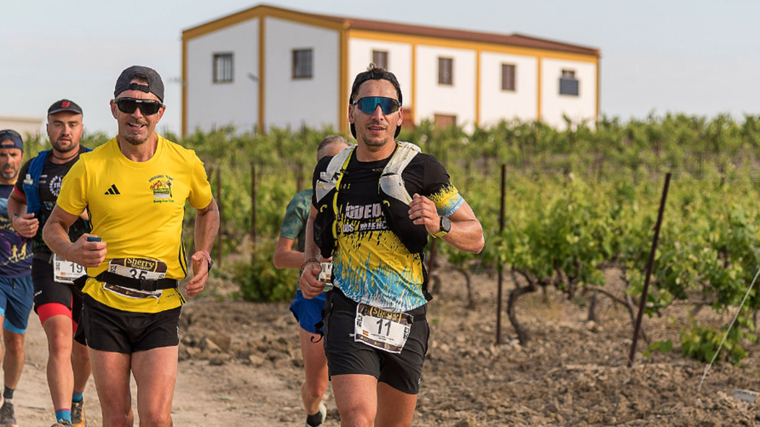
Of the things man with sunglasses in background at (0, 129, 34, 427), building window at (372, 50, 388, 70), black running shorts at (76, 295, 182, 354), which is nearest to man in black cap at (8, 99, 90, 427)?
man with sunglasses in background at (0, 129, 34, 427)

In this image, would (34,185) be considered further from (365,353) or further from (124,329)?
(365,353)

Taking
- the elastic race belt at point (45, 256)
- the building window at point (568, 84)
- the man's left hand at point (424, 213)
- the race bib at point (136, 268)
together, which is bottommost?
the elastic race belt at point (45, 256)

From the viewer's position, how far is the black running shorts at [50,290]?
5.10 meters

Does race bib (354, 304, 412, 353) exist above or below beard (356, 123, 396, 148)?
below

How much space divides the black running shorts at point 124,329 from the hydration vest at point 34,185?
153 cm

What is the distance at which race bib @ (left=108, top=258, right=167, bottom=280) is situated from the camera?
3.70 m

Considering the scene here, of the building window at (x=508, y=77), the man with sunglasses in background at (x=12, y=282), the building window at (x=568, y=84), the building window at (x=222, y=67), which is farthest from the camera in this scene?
the building window at (x=568, y=84)

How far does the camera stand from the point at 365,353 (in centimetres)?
350

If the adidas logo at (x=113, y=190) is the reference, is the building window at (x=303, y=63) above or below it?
above

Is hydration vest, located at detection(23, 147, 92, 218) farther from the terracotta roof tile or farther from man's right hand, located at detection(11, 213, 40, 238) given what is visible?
the terracotta roof tile

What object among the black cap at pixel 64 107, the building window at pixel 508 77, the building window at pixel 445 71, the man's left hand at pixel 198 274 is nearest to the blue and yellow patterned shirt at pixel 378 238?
the man's left hand at pixel 198 274

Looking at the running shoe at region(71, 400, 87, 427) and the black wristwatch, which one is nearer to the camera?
the black wristwatch

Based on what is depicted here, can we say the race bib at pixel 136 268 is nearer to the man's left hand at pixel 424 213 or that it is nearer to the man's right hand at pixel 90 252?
the man's right hand at pixel 90 252

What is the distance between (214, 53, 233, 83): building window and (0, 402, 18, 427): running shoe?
113ft
